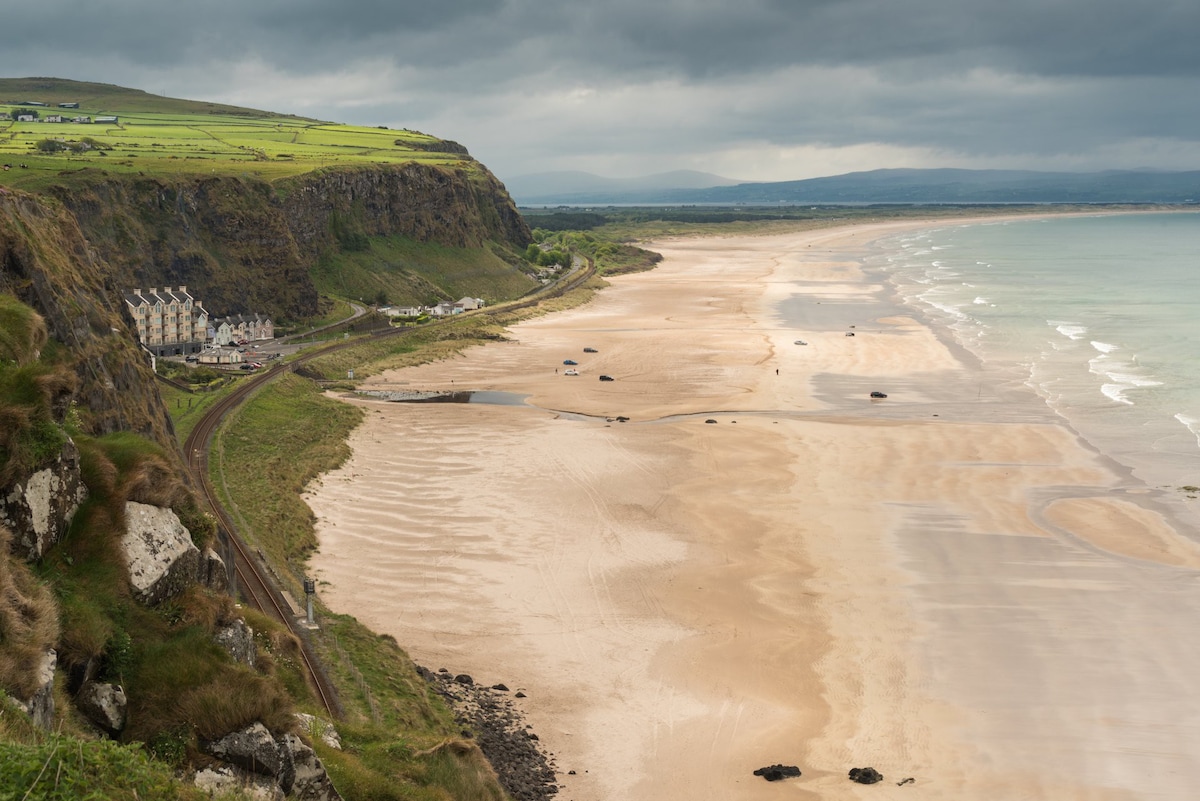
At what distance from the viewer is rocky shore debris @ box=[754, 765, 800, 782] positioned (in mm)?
26895

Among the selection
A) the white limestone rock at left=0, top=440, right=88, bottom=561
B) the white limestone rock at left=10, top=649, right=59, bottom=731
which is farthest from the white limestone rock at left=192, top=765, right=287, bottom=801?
the white limestone rock at left=0, top=440, right=88, bottom=561

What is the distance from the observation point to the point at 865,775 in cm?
2691

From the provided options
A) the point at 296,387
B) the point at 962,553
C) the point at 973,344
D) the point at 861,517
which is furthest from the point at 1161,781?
the point at 973,344

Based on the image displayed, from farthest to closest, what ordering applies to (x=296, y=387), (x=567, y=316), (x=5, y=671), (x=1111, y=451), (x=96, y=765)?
(x=567, y=316) < (x=296, y=387) < (x=1111, y=451) < (x=5, y=671) < (x=96, y=765)

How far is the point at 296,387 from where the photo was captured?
72062 mm

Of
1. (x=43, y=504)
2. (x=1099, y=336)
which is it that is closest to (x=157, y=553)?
(x=43, y=504)

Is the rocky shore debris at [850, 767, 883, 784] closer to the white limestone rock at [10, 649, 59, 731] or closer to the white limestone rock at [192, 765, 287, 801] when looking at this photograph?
the white limestone rock at [192, 765, 287, 801]

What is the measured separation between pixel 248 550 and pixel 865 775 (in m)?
21.0

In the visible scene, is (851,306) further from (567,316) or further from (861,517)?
(861,517)

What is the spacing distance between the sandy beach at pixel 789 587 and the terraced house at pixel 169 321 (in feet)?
63.5

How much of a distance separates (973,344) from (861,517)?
54.0 m

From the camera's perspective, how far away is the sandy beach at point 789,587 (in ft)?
93.4

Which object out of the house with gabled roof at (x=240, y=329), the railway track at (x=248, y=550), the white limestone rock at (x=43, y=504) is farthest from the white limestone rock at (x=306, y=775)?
the house with gabled roof at (x=240, y=329)

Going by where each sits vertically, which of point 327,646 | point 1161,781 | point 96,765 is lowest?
point 1161,781
